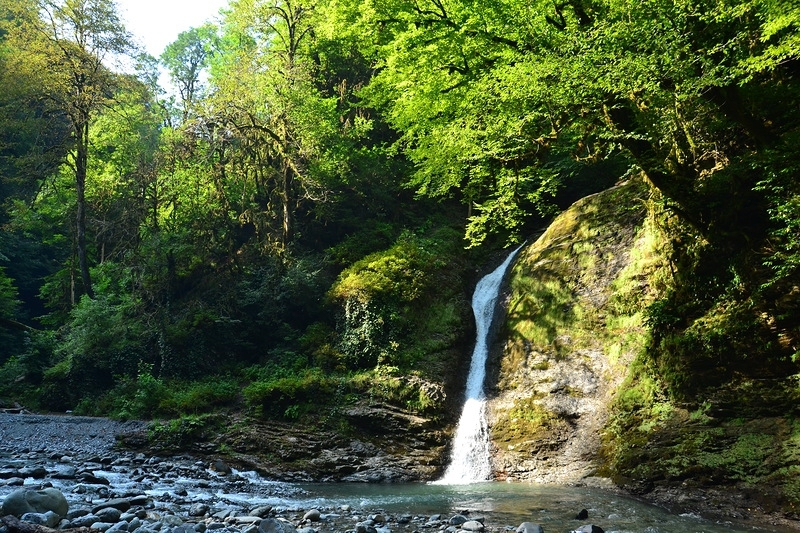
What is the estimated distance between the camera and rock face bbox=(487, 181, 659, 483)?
12039 mm

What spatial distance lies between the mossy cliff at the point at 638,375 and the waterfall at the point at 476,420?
35cm

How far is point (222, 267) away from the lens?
66.2ft

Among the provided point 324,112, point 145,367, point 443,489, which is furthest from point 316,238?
point 443,489

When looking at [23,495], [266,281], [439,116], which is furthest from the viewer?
[266,281]

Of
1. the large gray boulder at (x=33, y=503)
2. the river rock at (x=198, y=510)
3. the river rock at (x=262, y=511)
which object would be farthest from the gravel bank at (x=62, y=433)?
the river rock at (x=262, y=511)

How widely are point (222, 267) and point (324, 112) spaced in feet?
23.4

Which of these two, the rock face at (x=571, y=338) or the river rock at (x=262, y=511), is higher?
the rock face at (x=571, y=338)

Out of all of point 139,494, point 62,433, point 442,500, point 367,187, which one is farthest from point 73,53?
point 442,500

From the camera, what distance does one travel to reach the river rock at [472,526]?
6863 millimetres

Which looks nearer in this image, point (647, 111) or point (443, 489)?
point (647, 111)

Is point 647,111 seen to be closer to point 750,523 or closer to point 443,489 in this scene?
point 750,523

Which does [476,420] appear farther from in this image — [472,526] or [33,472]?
[33,472]

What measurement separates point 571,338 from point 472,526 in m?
7.80

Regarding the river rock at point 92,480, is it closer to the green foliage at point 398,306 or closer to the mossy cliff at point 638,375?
the green foliage at point 398,306
